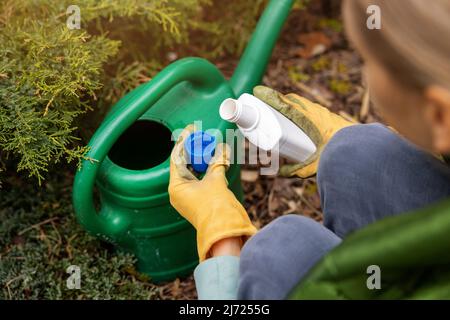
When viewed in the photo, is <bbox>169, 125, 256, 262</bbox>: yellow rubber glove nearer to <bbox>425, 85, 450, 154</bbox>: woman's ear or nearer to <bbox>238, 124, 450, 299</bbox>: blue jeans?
<bbox>238, 124, 450, 299</bbox>: blue jeans

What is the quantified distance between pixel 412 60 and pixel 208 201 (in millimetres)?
654

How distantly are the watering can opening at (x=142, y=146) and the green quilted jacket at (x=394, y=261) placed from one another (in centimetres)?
86

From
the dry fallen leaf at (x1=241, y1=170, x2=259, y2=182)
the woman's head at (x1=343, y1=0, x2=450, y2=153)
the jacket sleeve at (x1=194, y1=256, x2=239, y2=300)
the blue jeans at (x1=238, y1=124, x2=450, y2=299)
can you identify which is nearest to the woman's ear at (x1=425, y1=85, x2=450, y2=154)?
the woman's head at (x1=343, y1=0, x2=450, y2=153)

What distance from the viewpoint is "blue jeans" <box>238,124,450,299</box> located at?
106 cm

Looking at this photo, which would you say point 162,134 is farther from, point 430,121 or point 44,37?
point 430,121

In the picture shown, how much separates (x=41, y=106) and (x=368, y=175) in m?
0.79

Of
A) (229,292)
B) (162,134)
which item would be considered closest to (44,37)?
(162,134)

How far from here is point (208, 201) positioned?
53.7 inches

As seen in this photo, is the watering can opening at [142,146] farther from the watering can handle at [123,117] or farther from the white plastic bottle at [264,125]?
the white plastic bottle at [264,125]

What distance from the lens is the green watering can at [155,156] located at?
1426mm

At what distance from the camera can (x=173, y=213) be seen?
1.58 meters

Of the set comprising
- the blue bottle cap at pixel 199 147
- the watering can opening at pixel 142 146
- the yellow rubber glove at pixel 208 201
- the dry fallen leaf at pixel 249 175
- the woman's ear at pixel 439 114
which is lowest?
the dry fallen leaf at pixel 249 175

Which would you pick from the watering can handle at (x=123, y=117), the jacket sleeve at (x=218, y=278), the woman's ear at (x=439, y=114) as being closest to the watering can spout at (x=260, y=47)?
the watering can handle at (x=123, y=117)

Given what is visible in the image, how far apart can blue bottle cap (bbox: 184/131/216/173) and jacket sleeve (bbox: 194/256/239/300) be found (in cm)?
29
